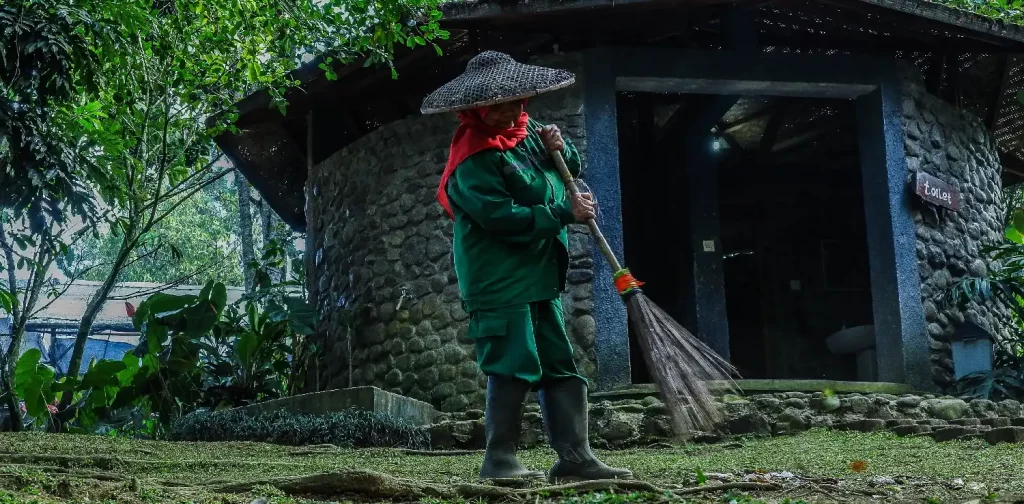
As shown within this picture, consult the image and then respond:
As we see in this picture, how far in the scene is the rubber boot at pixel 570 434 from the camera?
13.9ft

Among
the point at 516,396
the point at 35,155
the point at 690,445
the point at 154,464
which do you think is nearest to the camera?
the point at 516,396

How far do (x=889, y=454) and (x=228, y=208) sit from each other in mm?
24227

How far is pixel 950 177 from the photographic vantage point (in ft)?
33.3

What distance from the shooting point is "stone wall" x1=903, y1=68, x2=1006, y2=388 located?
375 inches

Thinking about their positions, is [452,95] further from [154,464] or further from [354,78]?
[354,78]

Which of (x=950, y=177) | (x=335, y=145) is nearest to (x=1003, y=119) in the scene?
(x=950, y=177)

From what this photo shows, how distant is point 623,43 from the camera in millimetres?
9461

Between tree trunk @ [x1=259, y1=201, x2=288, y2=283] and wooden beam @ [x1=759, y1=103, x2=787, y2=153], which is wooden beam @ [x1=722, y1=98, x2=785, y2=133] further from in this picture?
tree trunk @ [x1=259, y1=201, x2=288, y2=283]

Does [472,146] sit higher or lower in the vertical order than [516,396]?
higher

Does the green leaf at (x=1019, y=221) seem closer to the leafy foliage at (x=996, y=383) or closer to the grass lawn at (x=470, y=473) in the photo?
the leafy foliage at (x=996, y=383)

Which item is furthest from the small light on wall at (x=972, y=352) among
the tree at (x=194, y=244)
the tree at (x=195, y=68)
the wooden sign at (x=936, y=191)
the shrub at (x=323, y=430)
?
the tree at (x=194, y=244)

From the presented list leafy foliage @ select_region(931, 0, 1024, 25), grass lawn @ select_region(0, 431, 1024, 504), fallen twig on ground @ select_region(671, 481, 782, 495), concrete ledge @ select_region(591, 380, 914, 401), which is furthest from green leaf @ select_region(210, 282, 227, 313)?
leafy foliage @ select_region(931, 0, 1024, 25)

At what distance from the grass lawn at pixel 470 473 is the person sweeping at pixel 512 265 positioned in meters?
0.32

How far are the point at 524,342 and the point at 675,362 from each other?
64 cm
